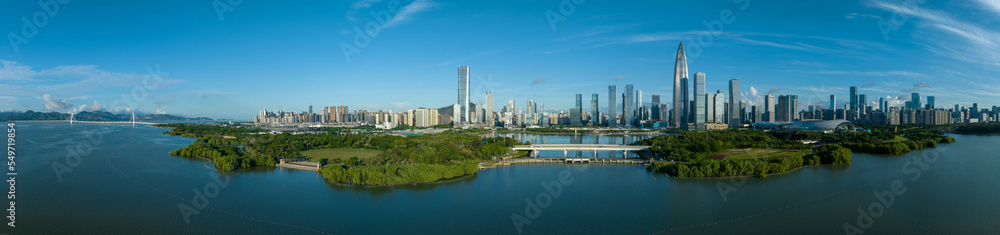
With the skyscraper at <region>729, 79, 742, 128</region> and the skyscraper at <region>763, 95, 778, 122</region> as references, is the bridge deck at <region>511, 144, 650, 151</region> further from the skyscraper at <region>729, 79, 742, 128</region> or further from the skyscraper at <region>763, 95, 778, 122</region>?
the skyscraper at <region>763, 95, 778, 122</region>

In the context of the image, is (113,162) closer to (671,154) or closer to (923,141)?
(671,154)

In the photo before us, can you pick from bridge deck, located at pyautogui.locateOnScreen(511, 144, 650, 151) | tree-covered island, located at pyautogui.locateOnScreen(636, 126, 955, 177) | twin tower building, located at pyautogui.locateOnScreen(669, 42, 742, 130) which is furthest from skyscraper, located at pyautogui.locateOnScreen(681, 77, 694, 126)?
bridge deck, located at pyautogui.locateOnScreen(511, 144, 650, 151)

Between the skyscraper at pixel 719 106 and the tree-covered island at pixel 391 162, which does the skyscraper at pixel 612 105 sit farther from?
the tree-covered island at pixel 391 162

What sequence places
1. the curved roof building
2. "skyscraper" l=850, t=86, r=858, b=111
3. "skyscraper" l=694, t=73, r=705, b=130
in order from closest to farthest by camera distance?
1. the curved roof building
2. "skyscraper" l=694, t=73, r=705, b=130
3. "skyscraper" l=850, t=86, r=858, b=111

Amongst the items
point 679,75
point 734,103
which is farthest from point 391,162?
point 734,103

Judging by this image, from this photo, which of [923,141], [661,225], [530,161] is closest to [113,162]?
[530,161]

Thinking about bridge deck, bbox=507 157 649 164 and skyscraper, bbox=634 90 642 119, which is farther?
skyscraper, bbox=634 90 642 119

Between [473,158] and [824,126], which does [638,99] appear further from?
[473,158]
